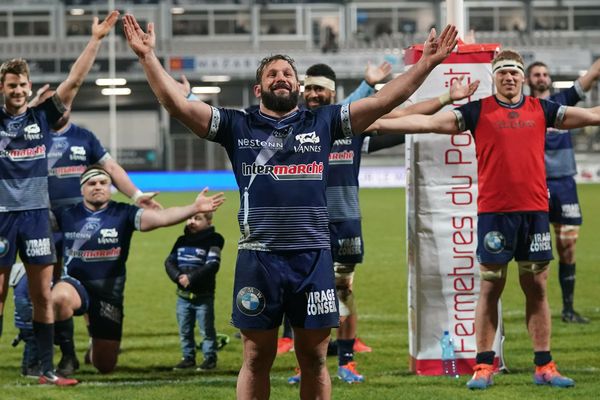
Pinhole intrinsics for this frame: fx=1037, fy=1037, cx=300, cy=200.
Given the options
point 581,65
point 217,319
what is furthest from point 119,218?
point 581,65

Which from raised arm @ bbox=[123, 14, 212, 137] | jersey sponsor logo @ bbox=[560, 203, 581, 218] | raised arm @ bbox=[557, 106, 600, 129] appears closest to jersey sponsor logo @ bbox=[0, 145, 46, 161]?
raised arm @ bbox=[123, 14, 212, 137]

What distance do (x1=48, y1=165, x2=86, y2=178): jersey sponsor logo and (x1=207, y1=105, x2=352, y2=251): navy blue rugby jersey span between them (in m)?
4.17

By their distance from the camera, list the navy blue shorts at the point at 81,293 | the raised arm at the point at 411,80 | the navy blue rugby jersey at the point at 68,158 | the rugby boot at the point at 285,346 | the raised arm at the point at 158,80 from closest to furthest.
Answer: the raised arm at the point at 158,80 → the raised arm at the point at 411,80 → the navy blue shorts at the point at 81,293 → the rugby boot at the point at 285,346 → the navy blue rugby jersey at the point at 68,158

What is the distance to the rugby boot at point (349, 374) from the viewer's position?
7.59 m

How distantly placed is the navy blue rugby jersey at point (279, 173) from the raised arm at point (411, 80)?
165 millimetres

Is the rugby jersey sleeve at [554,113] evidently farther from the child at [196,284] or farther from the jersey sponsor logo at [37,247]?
the jersey sponsor logo at [37,247]

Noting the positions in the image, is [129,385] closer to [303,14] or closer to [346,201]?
[346,201]

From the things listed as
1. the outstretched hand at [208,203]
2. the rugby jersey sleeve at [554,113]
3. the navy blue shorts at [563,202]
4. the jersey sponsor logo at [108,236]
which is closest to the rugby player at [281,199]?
the outstretched hand at [208,203]

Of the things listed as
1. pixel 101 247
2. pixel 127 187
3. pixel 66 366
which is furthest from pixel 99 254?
pixel 66 366

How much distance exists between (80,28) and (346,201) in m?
47.0

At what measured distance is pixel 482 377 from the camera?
720 cm

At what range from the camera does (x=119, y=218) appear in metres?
8.27

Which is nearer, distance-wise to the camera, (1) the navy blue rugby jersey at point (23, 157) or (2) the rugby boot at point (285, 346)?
(1) the navy blue rugby jersey at point (23, 157)

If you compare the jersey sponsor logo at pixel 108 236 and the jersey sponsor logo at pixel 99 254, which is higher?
the jersey sponsor logo at pixel 108 236
